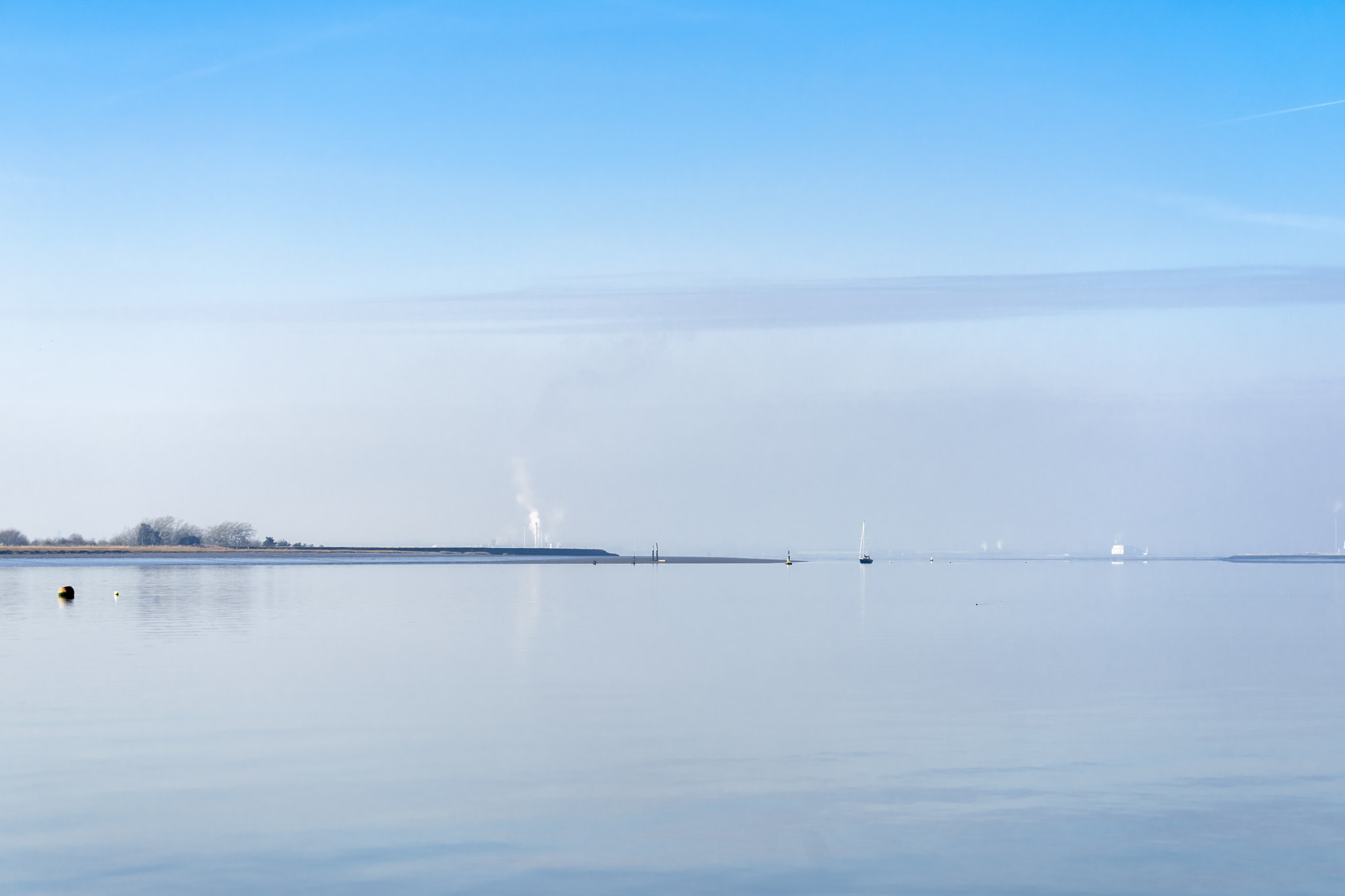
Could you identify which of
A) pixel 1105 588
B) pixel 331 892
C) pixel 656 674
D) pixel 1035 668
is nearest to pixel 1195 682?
pixel 1035 668

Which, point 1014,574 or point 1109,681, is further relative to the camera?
point 1014,574

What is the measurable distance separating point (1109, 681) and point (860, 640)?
546 inches

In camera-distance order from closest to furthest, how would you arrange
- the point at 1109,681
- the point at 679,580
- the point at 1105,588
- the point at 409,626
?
the point at 1109,681
the point at 409,626
the point at 1105,588
the point at 679,580

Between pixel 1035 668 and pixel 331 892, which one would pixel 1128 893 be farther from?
pixel 1035 668

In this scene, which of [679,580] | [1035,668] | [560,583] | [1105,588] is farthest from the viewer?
[679,580]

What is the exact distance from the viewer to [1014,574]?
152 m

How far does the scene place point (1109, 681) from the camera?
3212 cm

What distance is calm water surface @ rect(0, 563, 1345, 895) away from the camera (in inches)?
576

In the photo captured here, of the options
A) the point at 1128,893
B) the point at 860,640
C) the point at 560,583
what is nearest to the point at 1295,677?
the point at 860,640

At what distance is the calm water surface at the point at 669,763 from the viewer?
14633 mm

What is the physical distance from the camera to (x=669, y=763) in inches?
827

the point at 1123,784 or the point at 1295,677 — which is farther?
the point at 1295,677

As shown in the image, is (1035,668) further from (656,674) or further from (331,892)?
(331,892)

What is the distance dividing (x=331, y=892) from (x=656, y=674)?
20.6 metres
